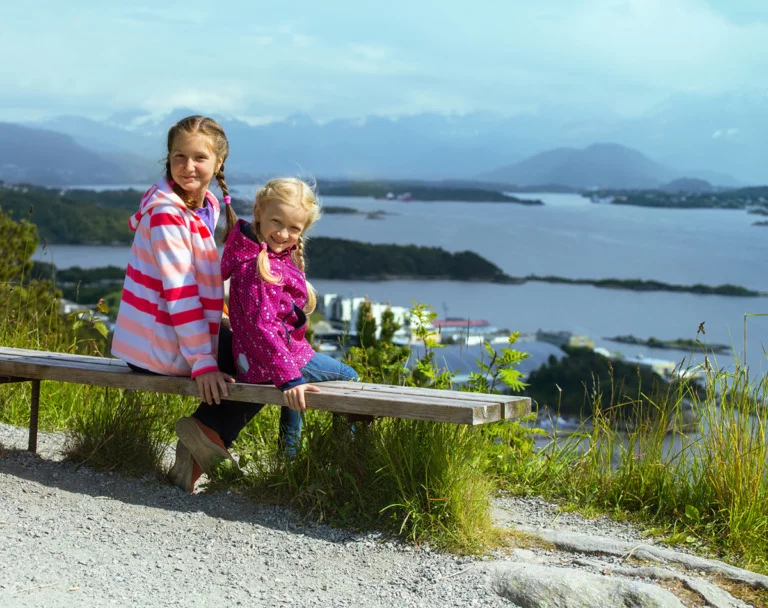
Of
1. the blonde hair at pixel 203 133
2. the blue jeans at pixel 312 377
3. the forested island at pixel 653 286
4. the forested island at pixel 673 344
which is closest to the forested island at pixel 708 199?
the forested island at pixel 653 286

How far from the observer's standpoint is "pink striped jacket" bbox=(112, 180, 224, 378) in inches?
127

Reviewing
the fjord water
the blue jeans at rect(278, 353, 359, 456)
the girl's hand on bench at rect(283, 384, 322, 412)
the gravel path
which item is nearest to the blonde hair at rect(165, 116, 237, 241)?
the blue jeans at rect(278, 353, 359, 456)

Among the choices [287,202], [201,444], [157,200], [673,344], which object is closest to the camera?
[287,202]

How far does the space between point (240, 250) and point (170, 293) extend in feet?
1.01

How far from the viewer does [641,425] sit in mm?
3816

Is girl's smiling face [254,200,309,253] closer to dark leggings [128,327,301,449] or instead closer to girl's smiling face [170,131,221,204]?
girl's smiling face [170,131,221,204]

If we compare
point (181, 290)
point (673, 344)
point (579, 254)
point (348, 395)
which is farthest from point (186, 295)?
point (579, 254)

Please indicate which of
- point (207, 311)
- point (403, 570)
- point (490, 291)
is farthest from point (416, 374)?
point (490, 291)

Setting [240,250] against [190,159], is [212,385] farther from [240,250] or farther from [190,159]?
[190,159]

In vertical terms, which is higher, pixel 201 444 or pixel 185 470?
pixel 201 444

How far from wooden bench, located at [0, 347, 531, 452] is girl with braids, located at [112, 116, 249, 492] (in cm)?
7

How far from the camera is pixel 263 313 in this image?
3.10 metres

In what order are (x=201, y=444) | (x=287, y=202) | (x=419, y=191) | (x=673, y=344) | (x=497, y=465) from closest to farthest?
1. (x=287, y=202)
2. (x=201, y=444)
3. (x=497, y=465)
4. (x=673, y=344)
5. (x=419, y=191)

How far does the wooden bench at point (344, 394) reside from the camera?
9.49 feet
